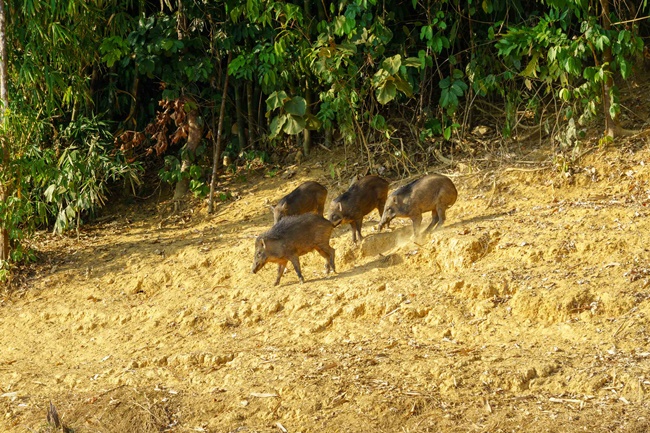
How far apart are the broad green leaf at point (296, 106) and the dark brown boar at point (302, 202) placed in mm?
1111

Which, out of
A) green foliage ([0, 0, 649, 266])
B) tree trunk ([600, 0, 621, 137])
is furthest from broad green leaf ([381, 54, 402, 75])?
tree trunk ([600, 0, 621, 137])

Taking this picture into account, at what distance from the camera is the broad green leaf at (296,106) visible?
1165 centimetres

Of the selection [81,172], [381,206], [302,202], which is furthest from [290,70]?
[81,172]

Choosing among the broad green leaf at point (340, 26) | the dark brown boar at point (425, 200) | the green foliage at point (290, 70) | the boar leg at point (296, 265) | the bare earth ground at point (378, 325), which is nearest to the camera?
the bare earth ground at point (378, 325)

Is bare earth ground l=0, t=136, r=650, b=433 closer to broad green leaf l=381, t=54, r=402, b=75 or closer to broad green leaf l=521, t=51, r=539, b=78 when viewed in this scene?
broad green leaf l=521, t=51, r=539, b=78

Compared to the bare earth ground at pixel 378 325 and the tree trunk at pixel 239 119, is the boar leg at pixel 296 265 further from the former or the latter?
the tree trunk at pixel 239 119

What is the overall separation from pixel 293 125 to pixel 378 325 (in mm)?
3933

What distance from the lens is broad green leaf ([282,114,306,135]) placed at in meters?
11.7

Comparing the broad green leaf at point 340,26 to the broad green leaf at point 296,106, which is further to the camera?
the broad green leaf at point 296,106

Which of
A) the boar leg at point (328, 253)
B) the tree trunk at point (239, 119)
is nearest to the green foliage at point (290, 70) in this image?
the tree trunk at point (239, 119)

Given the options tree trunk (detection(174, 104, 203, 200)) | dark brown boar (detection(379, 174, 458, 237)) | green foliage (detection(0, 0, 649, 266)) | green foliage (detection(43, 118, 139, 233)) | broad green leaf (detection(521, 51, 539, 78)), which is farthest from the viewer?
tree trunk (detection(174, 104, 203, 200))

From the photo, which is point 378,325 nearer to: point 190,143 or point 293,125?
point 293,125

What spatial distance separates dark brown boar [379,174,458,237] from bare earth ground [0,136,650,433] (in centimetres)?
24

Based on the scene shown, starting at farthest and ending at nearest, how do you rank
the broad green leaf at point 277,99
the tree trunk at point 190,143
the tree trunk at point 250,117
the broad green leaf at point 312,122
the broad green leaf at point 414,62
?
the tree trunk at point 250,117 → the tree trunk at point 190,143 → the broad green leaf at point 312,122 → the broad green leaf at point 277,99 → the broad green leaf at point 414,62
